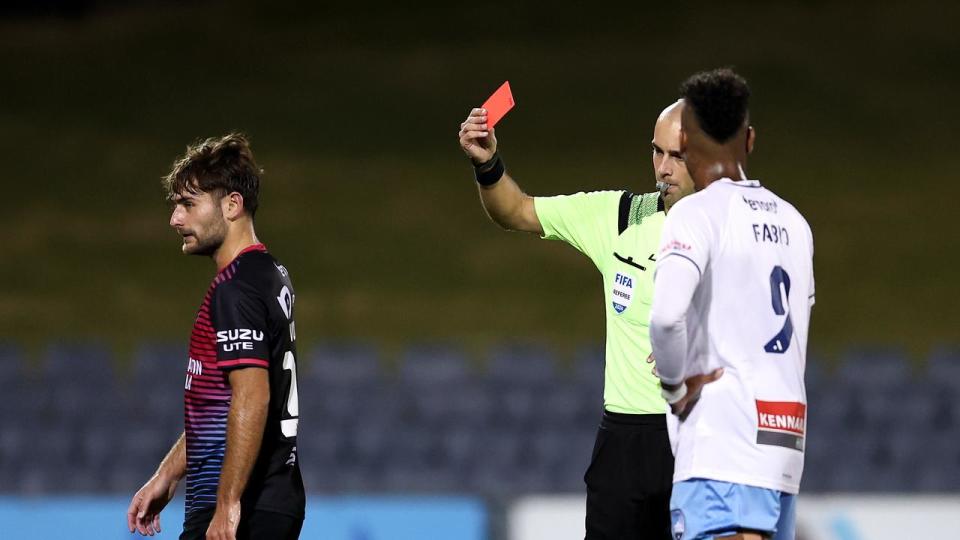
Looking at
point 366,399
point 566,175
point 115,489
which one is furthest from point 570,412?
point 566,175

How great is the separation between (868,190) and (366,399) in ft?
21.0

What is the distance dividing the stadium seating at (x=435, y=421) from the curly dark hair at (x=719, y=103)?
5508 mm

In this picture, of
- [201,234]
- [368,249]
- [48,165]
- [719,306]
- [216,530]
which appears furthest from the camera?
[48,165]

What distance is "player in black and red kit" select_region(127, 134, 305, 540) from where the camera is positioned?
2.85 metres

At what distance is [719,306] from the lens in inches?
99.0

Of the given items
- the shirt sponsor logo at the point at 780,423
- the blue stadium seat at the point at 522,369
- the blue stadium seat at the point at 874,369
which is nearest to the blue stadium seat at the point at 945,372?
the blue stadium seat at the point at 874,369

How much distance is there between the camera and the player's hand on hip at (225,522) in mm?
2832

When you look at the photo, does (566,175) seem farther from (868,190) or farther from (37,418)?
(37,418)

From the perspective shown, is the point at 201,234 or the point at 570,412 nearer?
Result: the point at 201,234

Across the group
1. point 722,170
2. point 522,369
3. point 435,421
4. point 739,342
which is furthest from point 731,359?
point 522,369

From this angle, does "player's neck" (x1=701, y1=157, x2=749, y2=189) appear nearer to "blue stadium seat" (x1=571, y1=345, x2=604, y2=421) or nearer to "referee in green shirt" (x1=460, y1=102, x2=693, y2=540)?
"referee in green shirt" (x1=460, y1=102, x2=693, y2=540)

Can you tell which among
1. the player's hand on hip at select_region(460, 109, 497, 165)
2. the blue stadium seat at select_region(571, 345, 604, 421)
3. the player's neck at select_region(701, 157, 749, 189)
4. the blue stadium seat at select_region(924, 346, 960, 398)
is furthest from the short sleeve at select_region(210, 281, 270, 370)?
the blue stadium seat at select_region(924, 346, 960, 398)

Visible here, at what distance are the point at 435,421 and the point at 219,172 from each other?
5.85 metres

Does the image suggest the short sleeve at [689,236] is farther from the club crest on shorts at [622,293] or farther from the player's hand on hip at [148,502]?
the player's hand on hip at [148,502]
